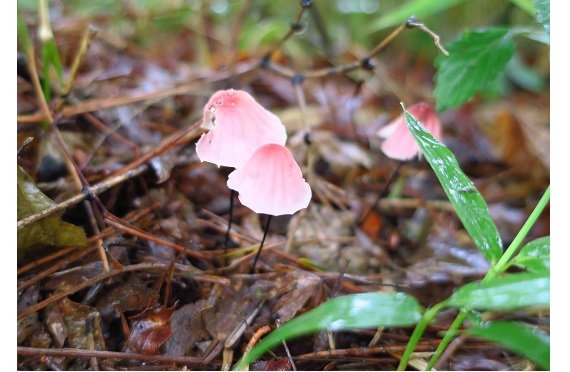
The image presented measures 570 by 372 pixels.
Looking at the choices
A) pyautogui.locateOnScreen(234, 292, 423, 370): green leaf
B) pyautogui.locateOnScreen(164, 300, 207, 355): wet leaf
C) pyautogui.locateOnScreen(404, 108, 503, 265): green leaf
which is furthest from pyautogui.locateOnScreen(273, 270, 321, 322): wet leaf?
pyautogui.locateOnScreen(404, 108, 503, 265): green leaf

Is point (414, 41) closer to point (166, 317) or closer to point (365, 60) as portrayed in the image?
point (365, 60)

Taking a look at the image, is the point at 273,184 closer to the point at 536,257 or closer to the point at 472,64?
the point at 536,257

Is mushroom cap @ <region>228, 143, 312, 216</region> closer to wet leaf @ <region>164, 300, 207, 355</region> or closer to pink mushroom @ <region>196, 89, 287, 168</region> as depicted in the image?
pink mushroom @ <region>196, 89, 287, 168</region>

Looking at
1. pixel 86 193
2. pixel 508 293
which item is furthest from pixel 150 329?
pixel 508 293

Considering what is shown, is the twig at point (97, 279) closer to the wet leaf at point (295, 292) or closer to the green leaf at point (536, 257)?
the wet leaf at point (295, 292)

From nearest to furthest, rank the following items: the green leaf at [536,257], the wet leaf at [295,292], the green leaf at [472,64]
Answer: the green leaf at [536,257], the wet leaf at [295,292], the green leaf at [472,64]

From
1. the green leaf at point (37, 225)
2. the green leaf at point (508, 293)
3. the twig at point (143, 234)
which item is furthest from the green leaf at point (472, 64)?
the green leaf at point (37, 225)
